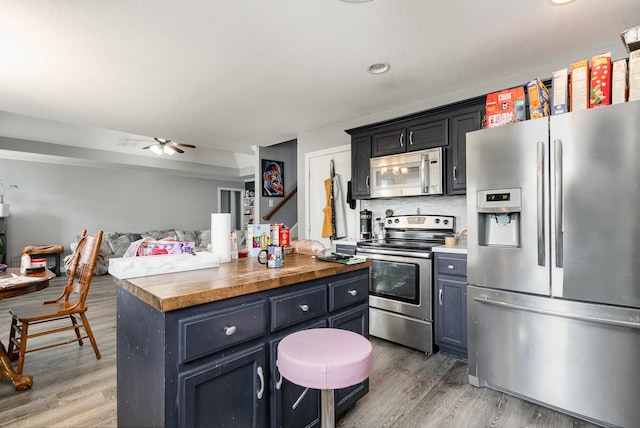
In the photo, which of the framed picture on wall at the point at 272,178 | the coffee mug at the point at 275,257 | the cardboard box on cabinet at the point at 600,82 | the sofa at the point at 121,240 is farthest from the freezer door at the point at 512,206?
the sofa at the point at 121,240

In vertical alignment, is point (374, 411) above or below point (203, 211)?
below

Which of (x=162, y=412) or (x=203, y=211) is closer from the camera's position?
(x=162, y=412)

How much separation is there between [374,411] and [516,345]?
1.01 m

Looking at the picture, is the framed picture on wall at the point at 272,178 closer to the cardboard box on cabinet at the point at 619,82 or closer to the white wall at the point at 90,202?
the white wall at the point at 90,202

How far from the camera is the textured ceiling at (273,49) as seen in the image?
196 centimetres

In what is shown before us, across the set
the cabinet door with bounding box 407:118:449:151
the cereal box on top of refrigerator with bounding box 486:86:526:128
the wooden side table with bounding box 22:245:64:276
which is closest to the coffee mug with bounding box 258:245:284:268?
the cereal box on top of refrigerator with bounding box 486:86:526:128

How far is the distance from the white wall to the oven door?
22.1 ft

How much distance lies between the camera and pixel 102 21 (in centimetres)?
206

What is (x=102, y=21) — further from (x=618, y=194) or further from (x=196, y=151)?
(x=196, y=151)

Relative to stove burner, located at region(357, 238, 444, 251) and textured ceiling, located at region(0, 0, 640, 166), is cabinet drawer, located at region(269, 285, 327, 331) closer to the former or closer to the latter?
stove burner, located at region(357, 238, 444, 251)

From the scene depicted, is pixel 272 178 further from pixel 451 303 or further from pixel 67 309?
pixel 451 303

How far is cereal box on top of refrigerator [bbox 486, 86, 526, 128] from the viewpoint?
210cm

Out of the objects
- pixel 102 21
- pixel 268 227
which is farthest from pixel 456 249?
pixel 102 21

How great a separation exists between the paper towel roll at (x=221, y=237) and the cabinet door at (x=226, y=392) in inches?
24.4
